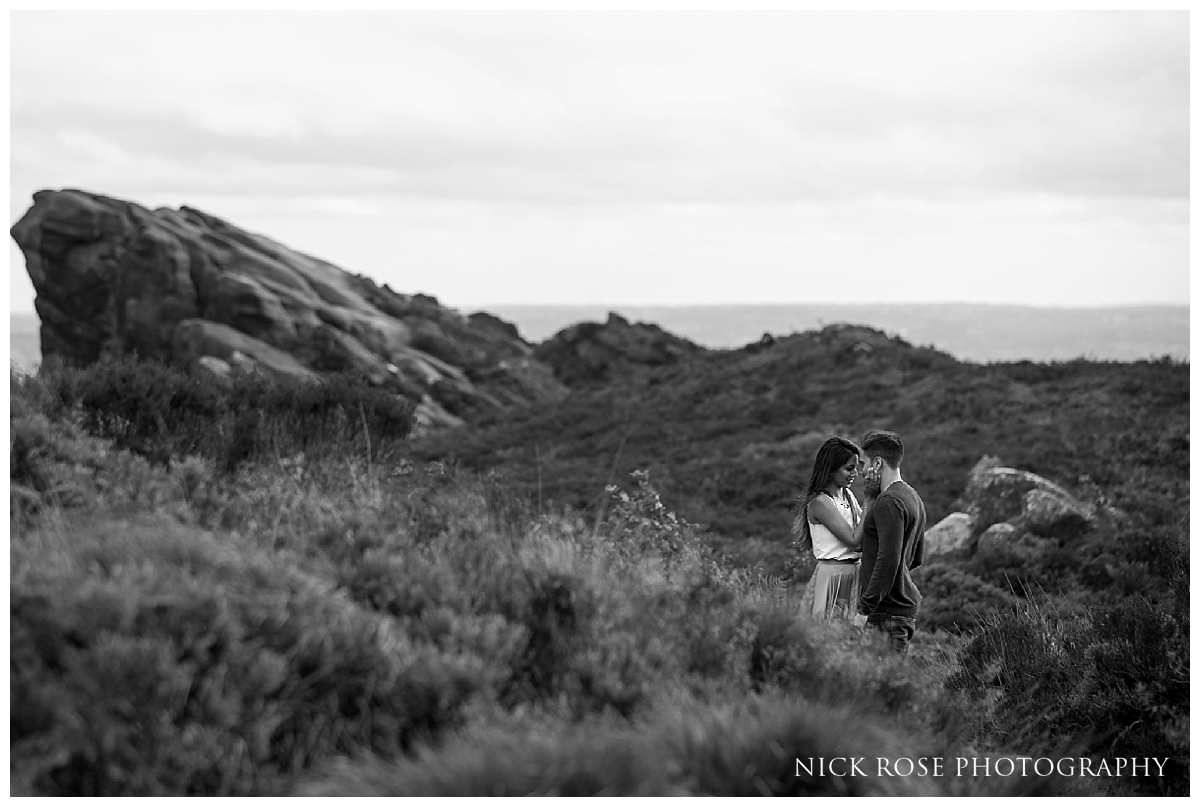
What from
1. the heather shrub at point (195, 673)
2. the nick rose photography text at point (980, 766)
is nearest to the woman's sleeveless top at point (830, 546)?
the nick rose photography text at point (980, 766)

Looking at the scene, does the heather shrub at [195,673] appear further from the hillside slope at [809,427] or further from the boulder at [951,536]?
the boulder at [951,536]

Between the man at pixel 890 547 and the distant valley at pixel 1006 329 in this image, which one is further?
the distant valley at pixel 1006 329

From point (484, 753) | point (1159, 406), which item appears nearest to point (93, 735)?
point (484, 753)

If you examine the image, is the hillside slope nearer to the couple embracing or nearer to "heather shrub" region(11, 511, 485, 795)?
the couple embracing

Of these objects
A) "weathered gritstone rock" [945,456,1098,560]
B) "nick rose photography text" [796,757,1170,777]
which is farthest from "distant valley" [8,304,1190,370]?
"nick rose photography text" [796,757,1170,777]

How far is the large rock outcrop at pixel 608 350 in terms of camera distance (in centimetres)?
4553

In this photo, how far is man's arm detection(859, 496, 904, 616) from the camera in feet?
22.5

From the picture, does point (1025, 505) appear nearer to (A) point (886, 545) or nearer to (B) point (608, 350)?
(A) point (886, 545)

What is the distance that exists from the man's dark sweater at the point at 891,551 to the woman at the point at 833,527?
14cm

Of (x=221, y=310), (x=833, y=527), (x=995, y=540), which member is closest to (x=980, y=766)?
(x=833, y=527)

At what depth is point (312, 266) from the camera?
4753cm

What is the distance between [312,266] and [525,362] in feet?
35.7

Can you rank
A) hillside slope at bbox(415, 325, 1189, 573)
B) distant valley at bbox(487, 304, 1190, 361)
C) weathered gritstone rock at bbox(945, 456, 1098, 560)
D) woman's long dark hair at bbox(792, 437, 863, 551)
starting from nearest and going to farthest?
woman's long dark hair at bbox(792, 437, 863, 551) < weathered gritstone rock at bbox(945, 456, 1098, 560) < hillside slope at bbox(415, 325, 1189, 573) < distant valley at bbox(487, 304, 1190, 361)

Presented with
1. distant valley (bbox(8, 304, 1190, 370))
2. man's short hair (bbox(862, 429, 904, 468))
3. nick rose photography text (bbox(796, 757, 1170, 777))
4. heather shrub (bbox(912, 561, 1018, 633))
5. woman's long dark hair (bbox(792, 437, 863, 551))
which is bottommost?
heather shrub (bbox(912, 561, 1018, 633))
